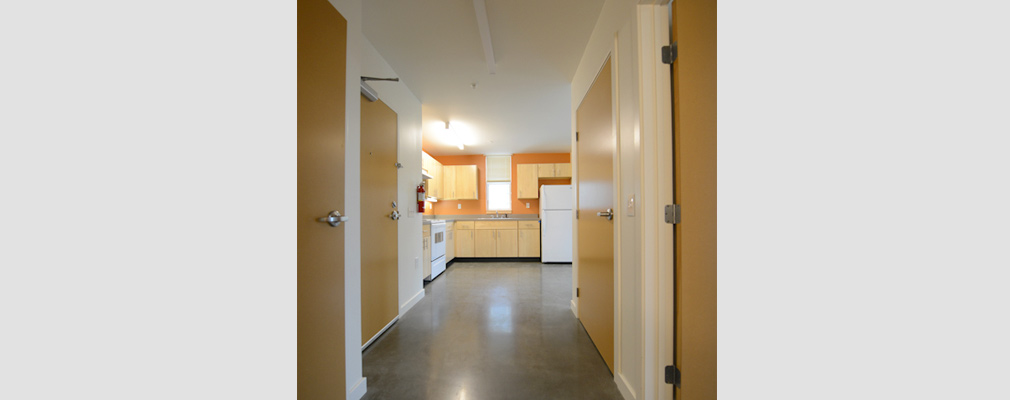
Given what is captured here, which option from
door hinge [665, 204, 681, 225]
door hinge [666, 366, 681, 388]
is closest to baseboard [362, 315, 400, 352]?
door hinge [666, 366, 681, 388]

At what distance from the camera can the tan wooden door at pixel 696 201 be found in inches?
44.3

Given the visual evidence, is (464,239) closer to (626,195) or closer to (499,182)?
(499,182)

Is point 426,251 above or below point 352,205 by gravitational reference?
below

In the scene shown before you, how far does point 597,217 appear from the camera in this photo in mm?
2107

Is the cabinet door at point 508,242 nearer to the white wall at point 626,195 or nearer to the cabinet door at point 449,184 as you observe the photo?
the cabinet door at point 449,184

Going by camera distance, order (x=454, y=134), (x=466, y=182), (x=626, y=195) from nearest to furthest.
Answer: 1. (x=626, y=195)
2. (x=454, y=134)
3. (x=466, y=182)

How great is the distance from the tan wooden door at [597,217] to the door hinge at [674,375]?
0.52 metres

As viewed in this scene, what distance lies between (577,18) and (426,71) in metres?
1.39

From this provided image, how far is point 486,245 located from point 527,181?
5.19 ft

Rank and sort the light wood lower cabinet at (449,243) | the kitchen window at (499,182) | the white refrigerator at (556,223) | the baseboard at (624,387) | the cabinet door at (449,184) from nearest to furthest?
1. the baseboard at (624,387)
2. the light wood lower cabinet at (449,243)
3. the white refrigerator at (556,223)
4. the cabinet door at (449,184)
5. the kitchen window at (499,182)

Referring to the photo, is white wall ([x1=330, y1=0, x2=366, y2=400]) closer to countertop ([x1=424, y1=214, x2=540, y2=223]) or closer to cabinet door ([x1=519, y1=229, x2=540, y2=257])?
countertop ([x1=424, y1=214, x2=540, y2=223])

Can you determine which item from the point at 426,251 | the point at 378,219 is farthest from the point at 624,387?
the point at 426,251

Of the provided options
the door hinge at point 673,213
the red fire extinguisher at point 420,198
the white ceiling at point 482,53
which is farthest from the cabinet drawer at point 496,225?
the door hinge at point 673,213

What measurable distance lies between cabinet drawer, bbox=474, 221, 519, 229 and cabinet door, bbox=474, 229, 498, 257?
101 mm
